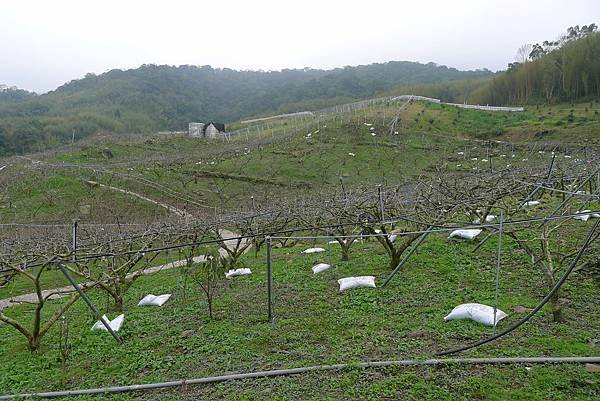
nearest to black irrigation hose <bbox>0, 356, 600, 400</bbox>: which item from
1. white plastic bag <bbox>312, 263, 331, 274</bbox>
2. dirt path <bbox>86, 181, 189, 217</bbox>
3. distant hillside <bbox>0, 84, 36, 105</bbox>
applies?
white plastic bag <bbox>312, 263, 331, 274</bbox>

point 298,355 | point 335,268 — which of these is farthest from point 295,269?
point 298,355

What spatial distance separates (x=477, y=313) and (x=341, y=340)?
1.81 meters

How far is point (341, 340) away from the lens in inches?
218

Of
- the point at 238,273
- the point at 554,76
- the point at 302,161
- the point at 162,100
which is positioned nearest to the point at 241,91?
the point at 162,100

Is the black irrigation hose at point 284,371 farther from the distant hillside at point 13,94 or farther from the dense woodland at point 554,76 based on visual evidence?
the distant hillside at point 13,94

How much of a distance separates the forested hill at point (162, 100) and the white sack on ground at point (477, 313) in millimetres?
68654

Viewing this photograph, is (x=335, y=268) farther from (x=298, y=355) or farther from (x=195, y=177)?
(x=195, y=177)

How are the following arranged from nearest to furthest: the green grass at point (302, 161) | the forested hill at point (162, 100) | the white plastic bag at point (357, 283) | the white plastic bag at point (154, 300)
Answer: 1. the white plastic bag at point (357, 283)
2. the white plastic bag at point (154, 300)
3. the green grass at point (302, 161)
4. the forested hill at point (162, 100)

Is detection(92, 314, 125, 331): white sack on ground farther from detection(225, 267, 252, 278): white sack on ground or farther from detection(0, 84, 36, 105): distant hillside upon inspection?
detection(0, 84, 36, 105): distant hillside

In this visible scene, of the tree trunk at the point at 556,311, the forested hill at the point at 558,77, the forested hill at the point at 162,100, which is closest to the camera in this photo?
the tree trunk at the point at 556,311

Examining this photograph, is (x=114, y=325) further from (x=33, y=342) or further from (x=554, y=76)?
(x=554, y=76)

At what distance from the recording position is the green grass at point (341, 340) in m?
4.36

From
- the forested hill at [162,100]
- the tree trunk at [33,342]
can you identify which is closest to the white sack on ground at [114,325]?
Result: the tree trunk at [33,342]

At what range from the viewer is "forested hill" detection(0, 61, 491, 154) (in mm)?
76644
